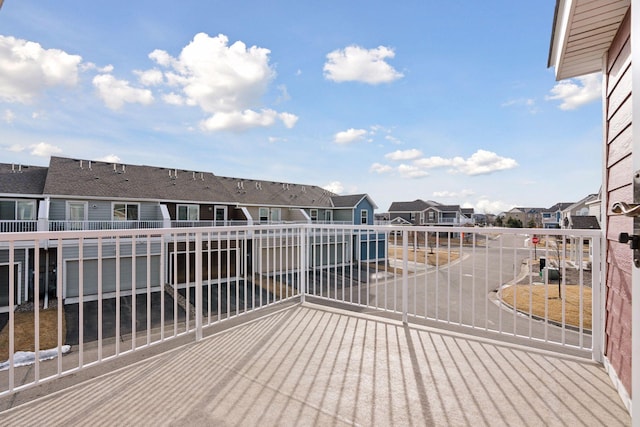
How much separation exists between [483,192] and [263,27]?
28.4 metres

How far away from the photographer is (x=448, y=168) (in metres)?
25.6

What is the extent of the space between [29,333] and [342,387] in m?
10.4

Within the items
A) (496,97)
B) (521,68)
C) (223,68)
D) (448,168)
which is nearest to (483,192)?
(448,168)

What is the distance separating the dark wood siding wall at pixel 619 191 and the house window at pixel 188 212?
14291 millimetres

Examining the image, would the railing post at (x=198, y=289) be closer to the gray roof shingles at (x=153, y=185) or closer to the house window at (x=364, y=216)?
the gray roof shingles at (x=153, y=185)

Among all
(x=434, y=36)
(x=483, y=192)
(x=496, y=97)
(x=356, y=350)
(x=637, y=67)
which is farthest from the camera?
(x=483, y=192)

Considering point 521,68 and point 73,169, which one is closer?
point 521,68

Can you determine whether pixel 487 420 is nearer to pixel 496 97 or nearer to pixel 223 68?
pixel 223 68

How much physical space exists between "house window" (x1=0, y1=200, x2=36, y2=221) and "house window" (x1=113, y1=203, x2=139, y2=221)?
2462 mm

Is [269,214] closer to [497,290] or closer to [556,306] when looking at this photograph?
[497,290]

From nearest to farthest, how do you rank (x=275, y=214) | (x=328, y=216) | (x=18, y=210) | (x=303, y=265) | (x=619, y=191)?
(x=619, y=191) → (x=303, y=265) → (x=18, y=210) → (x=275, y=214) → (x=328, y=216)

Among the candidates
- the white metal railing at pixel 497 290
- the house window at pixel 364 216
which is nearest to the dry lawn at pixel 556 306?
the white metal railing at pixel 497 290

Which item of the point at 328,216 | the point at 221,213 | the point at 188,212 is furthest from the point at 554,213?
the point at 188,212

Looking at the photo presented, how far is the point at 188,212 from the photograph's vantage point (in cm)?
1395
